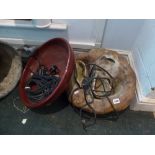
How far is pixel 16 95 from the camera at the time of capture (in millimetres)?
1216

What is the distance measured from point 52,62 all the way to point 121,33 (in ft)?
1.44

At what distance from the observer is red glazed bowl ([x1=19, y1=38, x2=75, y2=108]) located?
979mm

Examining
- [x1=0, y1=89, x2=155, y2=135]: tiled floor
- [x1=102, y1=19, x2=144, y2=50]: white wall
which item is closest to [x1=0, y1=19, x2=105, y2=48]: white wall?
[x1=102, y1=19, x2=144, y2=50]: white wall

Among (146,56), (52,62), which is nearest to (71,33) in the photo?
(52,62)

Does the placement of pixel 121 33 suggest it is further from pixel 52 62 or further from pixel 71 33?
pixel 52 62

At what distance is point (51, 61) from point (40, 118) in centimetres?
32

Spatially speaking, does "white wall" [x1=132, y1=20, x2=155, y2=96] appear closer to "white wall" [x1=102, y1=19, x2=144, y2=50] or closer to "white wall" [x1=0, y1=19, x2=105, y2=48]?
"white wall" [x1=102, y1=19, x2=144, y2=50]

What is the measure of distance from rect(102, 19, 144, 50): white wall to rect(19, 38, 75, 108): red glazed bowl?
0.99ft

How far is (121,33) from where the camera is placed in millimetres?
1205

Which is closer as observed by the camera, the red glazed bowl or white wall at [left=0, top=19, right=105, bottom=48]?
the red glazed bowl

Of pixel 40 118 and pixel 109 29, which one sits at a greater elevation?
pixel 109 29
